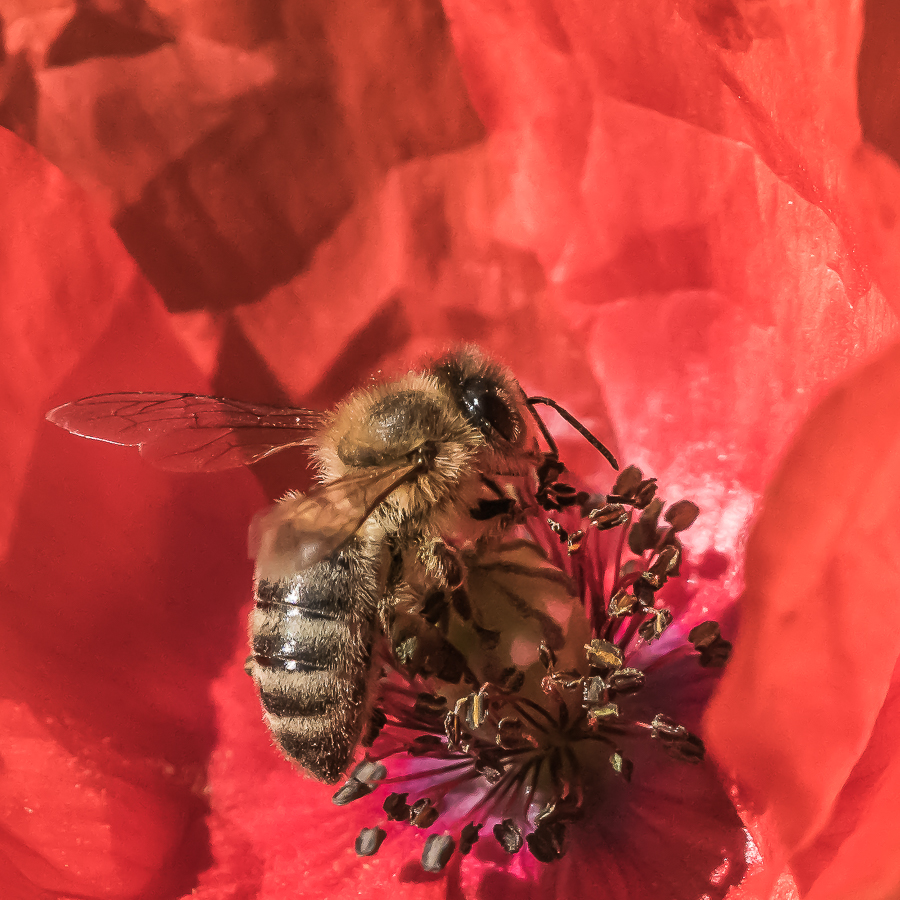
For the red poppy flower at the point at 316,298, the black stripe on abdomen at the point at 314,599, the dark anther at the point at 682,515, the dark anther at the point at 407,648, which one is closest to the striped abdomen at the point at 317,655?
the black stripe on abdomen at the point at 314,599

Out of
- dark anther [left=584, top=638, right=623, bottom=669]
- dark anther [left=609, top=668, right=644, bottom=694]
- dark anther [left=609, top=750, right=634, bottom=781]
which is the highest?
dark anther [left=584, top=638, right=623, bottom=669]

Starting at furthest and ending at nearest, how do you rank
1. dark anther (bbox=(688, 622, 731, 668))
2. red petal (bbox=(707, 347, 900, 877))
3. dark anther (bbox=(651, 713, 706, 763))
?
dark anther (bbox=(688, 622, 731, 668)) → dark anther (bbox=(651, 713, 706, 763)) → red petal (bbox=(707, 347, 900, 877))

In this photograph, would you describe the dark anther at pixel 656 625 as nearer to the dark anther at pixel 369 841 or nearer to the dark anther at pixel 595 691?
the dark anther at pixel 595 691

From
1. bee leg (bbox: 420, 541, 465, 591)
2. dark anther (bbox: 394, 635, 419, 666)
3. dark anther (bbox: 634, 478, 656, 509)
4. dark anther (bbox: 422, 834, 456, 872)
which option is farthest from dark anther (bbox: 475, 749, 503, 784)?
dark anther (bbox: 634, 478, 656, 509)

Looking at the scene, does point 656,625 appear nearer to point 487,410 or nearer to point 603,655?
point 603,655

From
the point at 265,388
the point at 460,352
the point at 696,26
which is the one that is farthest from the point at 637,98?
the point at 265,388

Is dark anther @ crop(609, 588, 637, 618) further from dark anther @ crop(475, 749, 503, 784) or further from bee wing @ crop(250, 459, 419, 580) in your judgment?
bee wing @ crop(250, 459, 419, 580)
